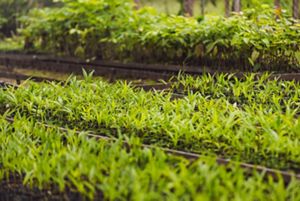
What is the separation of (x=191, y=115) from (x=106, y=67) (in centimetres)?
445

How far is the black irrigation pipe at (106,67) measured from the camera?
6904 mm

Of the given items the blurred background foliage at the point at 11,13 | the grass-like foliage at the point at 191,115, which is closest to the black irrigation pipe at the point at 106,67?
the grass-like foliage at the point at 191,115

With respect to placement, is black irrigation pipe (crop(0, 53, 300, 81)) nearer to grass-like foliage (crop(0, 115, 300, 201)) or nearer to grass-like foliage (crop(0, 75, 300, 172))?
grass-like foliage (crop(0, 75, 300, 172))

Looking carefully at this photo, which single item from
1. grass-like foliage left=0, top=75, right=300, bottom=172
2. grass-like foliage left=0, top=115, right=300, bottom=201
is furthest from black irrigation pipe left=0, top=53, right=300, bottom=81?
grass-like foliage left=0, top=115, right=300, bottom=201

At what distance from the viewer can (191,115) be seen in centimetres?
394

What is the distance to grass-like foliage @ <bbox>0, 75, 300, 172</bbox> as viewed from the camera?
314cm

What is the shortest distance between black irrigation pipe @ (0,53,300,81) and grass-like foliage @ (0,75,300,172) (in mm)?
1401

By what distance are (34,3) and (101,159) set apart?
485 inches

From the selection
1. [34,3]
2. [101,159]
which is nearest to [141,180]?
[101,159]

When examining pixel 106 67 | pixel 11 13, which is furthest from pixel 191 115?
pixel 11 13

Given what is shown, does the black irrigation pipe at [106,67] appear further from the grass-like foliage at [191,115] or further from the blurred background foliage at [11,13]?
the blurred background foliage at [11,13]

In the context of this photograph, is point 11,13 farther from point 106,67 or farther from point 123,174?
point 123,174

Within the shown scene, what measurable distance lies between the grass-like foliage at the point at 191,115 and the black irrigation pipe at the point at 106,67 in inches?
55.1

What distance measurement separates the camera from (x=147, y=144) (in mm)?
3459
